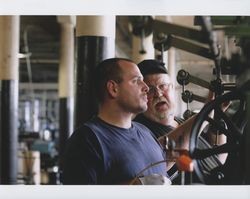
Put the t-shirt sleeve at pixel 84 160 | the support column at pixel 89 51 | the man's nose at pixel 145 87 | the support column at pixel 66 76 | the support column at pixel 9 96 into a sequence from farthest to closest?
the support column at pixel 66 76 < the support column at pixel 9 96 < the support column at pixel 89 51 < the man's nose at pixel 145 87 < the t-shirt sleeve at pixel 84 160

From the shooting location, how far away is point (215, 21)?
1.64m

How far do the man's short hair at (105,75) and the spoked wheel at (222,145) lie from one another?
288mm

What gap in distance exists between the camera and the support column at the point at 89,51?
5.79 ft

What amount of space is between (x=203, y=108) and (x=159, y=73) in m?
0.22

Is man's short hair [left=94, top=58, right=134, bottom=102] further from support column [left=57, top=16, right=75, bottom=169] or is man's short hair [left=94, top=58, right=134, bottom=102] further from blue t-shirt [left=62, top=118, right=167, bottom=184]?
support column [left=57, top=16, right=75, bottom=169]

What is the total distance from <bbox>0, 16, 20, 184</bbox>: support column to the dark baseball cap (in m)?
0.58

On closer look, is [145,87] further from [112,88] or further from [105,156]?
[105,156]

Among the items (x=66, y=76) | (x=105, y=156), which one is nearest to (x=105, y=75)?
(x=105, y=156)

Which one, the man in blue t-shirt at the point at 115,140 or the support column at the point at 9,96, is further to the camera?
the support column at the point at 9,96

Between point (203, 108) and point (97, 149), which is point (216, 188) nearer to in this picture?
point (203, 108)

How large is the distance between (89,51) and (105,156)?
0.44 meters

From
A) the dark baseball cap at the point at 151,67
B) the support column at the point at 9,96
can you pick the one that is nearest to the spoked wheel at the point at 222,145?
the dark baseball cap at the point at 151,67

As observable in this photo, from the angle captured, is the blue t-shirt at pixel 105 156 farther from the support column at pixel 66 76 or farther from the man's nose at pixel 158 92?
the support column at pixel 66 76

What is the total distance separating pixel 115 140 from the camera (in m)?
1.59
